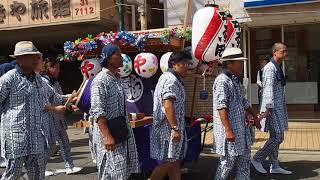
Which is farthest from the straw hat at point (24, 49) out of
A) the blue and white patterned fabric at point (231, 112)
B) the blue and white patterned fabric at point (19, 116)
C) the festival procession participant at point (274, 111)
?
the festival procession participant at point (274, 111)

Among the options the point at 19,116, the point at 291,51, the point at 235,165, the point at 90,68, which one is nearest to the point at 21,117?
the point at 19,116

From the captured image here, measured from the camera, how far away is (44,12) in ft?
44.3

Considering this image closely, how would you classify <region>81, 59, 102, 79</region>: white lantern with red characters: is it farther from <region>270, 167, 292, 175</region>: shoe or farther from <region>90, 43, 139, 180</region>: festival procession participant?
<region>270, 167, 292, 175</region>: shoe

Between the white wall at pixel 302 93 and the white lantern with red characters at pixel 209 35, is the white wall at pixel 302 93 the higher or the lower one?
the lower one

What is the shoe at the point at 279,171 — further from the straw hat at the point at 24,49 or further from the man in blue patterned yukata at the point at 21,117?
the straw hat at the point at 24,49

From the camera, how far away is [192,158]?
6.07 m

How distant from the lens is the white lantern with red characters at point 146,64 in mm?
6410

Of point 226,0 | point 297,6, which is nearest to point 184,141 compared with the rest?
point 297,6

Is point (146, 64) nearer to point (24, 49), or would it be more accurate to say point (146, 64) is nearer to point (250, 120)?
point (250, 120)

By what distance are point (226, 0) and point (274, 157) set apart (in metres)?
6.26

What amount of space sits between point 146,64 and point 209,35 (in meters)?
0.99

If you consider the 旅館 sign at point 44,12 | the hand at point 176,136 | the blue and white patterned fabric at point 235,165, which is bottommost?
the blue and white patterned fabric at point 235,165

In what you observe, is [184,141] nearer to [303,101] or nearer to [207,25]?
[207,25]

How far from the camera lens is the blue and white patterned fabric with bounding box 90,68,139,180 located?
4352mm
